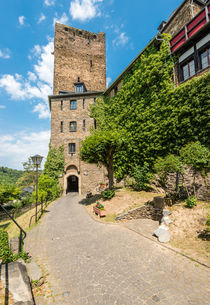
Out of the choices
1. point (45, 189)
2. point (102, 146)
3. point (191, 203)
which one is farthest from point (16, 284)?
point (45, 189)

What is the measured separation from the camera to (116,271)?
4.64m

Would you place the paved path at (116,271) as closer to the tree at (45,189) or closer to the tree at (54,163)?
the tree at (45,189)

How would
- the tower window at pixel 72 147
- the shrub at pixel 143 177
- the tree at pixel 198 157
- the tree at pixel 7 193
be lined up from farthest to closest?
the tower window at pixel 72 147 < the tree at pixel 7 193 < the shrub at pixel 143 177 < the tree at pixel 198 157

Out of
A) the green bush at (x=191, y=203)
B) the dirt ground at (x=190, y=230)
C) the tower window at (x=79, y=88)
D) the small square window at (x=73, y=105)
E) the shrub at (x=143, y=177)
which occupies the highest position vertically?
the tower window at (x=79, y=88)

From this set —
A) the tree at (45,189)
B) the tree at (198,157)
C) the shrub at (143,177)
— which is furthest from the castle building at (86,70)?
the shrub at (143,177)

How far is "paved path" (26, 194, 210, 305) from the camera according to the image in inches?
145

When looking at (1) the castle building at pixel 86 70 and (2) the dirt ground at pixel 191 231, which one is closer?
(2) the dirt ground at pixel 191 231

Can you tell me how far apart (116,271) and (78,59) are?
3172cm

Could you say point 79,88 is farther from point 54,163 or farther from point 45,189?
point 45,189

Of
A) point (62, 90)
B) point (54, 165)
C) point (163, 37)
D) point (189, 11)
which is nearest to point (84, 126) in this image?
point (54, 165)

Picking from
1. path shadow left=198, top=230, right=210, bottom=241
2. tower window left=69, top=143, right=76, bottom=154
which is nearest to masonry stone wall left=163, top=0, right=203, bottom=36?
path shadow left=198, top=230, right=210, bottom=241

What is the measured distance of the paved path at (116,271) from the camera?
3.69m

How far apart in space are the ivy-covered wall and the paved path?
23.8ft

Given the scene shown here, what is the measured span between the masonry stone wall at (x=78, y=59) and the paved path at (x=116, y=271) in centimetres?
2494
